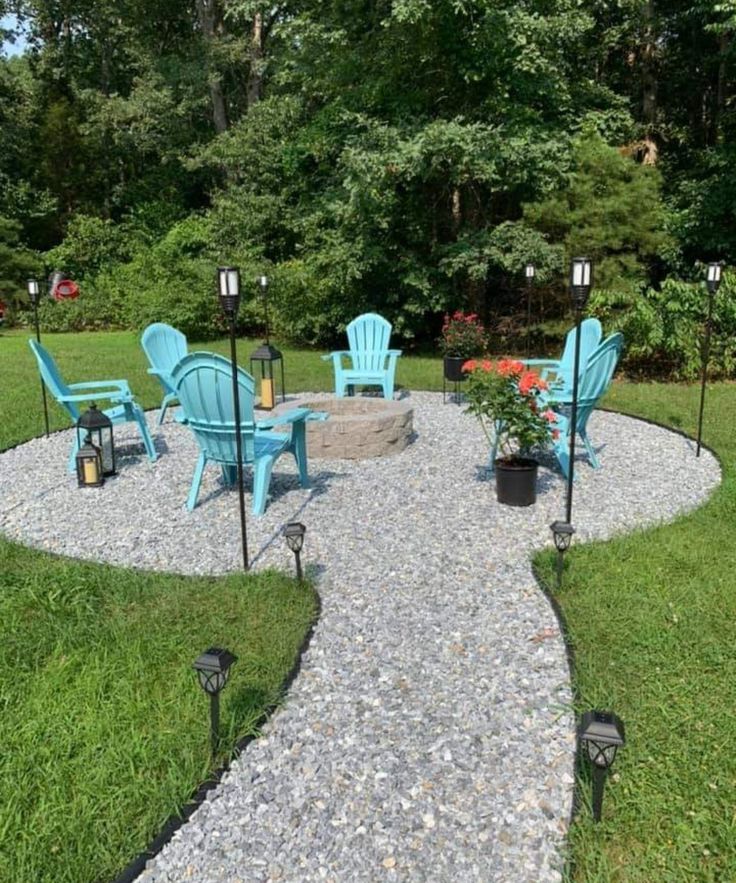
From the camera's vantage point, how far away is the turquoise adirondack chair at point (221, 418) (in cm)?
381

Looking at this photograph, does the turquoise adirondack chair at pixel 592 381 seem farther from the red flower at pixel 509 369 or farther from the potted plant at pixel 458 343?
the potted plant at pixel 458 343

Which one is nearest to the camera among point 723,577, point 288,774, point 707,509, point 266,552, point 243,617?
point 288,774

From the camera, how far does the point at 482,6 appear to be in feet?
30.9

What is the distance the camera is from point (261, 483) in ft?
Answer: 13.3

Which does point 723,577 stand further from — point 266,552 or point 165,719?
point 165,719

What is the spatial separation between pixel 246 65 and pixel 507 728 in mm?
18849

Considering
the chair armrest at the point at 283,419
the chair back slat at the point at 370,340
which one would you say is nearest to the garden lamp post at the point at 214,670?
the chair armrest at the point at 283,419

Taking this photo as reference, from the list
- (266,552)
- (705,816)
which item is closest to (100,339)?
(266,552)

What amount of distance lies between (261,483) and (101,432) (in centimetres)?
127

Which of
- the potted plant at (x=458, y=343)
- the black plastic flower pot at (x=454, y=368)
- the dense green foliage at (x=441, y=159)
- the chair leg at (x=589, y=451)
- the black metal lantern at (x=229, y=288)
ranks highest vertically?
the dense green foliage at (x=441, y=159)

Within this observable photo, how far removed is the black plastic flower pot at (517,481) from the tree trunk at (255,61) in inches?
553

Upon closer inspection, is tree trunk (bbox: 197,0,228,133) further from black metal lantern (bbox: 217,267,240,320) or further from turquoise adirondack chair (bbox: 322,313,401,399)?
black metal lantern (bbox: 217,267,240,320)

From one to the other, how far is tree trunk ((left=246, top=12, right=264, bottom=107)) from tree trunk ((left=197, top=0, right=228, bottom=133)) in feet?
2.40

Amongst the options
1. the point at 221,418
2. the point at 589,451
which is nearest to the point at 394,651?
the point at 221,418
